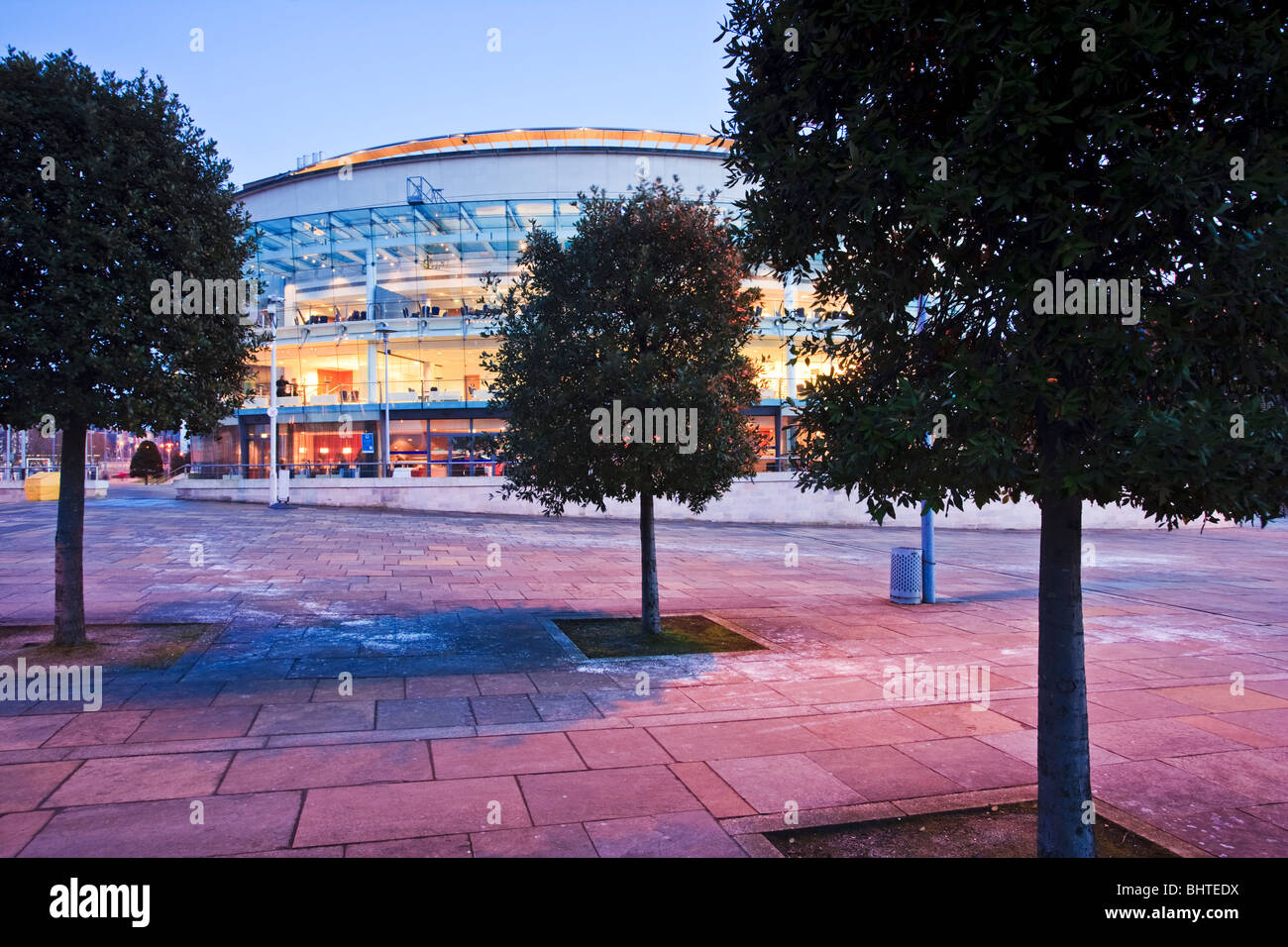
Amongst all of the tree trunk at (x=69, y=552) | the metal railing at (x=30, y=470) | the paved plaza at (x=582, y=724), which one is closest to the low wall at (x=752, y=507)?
the paved plaza at (x=582, y=724)

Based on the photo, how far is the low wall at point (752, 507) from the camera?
95.1 ft

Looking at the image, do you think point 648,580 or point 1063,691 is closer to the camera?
point 1063,691

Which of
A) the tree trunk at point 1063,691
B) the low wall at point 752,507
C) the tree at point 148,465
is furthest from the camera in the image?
the tree at point 148,465

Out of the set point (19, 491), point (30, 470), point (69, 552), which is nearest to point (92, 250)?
point (69, 552)

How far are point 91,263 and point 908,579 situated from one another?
36.0ft

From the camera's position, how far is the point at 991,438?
126 inches

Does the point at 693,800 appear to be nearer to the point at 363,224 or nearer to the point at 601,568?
the point at 601,568

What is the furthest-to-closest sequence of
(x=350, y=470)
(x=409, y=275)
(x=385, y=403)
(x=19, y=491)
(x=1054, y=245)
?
1. (x=409, y=275)
2. (x=385, y=403)
3. (x=19, y=491)
4. (x=350, y=470)
5. (x=1054, y=245)

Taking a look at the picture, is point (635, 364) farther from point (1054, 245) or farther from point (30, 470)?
point (30, 470)

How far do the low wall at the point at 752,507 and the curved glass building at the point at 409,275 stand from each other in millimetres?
7138

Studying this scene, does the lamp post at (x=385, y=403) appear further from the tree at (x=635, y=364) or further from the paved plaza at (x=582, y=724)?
the tree at (x=635, y=364)

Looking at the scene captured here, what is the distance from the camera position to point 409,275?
4225 cm

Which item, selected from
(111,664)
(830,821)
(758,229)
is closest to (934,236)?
(758,229)
